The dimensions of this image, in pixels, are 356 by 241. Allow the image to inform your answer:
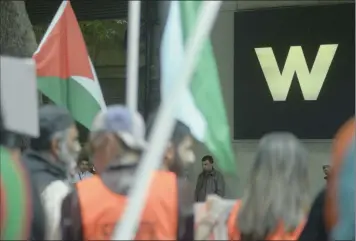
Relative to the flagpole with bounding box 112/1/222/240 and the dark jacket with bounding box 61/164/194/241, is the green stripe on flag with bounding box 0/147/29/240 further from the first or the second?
the flagpole with bounding box 112/1/222/240

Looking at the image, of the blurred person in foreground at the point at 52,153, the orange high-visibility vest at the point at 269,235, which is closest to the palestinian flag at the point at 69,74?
the blurred person in foreground at the point at 52,153

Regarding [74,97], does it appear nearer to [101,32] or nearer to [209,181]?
[209,181]

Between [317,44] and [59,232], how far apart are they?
25.8 feet

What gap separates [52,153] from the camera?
390cm

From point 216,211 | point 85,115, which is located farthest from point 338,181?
point 85,115

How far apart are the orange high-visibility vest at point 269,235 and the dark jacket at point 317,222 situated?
0.36 ft

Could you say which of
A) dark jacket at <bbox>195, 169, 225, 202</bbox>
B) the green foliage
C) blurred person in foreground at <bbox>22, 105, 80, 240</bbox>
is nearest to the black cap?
blurred person in foreground at <bbox>22, 105, 80, 240</bbox>

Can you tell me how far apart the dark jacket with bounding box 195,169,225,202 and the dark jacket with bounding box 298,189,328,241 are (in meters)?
6.37

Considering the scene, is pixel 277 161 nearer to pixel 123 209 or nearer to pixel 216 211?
pixel 216 211

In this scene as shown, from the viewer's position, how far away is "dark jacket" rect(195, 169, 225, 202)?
1025 centimetres

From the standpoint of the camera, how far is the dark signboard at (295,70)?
428 inches

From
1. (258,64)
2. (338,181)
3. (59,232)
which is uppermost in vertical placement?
(258,64)

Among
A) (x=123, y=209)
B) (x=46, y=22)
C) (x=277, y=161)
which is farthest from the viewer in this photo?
(x=46, y=22)

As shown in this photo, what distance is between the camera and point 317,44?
11.0 m
